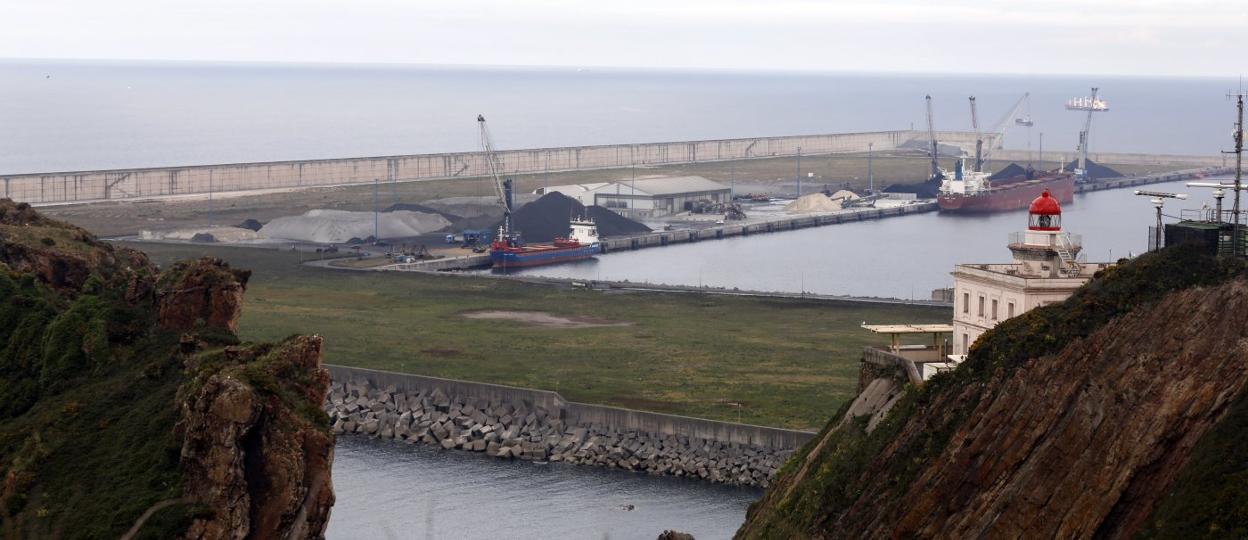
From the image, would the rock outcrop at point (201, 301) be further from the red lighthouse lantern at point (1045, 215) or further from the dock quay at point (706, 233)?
the dock quay at point (706, 233)

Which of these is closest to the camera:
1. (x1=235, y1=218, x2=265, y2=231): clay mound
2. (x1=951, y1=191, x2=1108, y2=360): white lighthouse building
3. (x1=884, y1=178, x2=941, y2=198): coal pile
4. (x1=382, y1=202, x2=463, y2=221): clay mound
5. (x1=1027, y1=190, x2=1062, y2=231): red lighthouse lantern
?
(x1=951, y1=191, x2=1108, y2=360): white lighthouse building

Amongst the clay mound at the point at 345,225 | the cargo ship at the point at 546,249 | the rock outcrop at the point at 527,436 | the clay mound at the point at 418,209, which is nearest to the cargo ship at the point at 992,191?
the cargo ship at the point at 546,249

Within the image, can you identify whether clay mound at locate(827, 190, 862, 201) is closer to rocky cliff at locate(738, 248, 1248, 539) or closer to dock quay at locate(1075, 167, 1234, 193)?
dock quay at locate(1075, 167, 1234, 193)

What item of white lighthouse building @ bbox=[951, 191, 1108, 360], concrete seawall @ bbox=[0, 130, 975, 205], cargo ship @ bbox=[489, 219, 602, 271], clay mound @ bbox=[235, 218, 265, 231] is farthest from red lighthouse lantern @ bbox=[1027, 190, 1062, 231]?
clay mound @ bbox=[235, 218, 265, 231]

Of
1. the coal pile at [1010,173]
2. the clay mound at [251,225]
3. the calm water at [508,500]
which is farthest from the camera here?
the coal pile at [1010,173]

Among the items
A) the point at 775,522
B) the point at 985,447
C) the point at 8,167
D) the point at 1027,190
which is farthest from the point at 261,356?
the point at 8,167

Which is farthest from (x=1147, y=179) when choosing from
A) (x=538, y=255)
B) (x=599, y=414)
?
(x=599, y=414)

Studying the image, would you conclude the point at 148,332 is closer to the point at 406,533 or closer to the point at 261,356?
the point at 261,356
